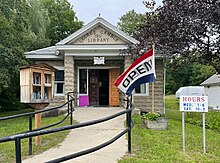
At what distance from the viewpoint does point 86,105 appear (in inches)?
651

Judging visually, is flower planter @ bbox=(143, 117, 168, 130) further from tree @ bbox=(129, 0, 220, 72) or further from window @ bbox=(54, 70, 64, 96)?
window @ bbox=(54, 70, 64, 96)

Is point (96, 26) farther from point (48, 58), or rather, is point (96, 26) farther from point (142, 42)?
point (48, 58)

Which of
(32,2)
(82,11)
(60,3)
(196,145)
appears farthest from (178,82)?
(196,145)

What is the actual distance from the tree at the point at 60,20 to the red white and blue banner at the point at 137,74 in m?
29.8

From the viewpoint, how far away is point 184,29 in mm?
13156

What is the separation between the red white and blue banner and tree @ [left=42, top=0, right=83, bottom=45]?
29841 mm

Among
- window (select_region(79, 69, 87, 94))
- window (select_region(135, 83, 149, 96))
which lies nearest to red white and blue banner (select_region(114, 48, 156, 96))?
window (select_region(135, 83, 149, 96))

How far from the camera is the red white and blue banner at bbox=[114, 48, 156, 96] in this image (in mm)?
8258

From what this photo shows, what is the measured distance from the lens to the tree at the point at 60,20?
38312 mm

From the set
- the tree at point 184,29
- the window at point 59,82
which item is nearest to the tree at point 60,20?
the window at point 59,82

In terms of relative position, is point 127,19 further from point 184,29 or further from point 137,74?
point 137,74

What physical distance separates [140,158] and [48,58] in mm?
11939

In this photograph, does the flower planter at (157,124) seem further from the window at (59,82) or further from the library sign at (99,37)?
the window at (59,82)

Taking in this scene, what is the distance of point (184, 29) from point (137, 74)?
19.0ft
